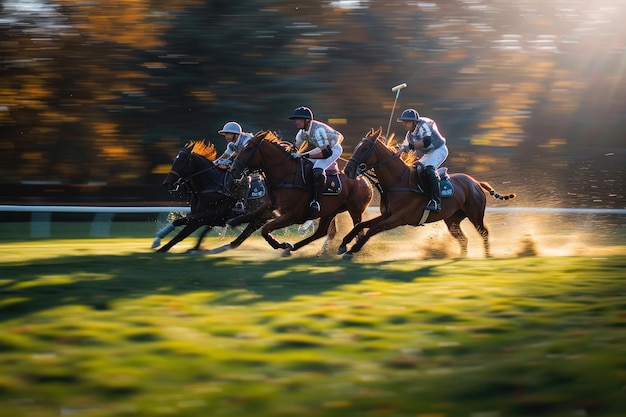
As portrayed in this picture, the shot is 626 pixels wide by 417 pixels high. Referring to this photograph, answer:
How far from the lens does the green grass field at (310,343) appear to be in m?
4.99

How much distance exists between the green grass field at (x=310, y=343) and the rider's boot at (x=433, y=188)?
113 inches

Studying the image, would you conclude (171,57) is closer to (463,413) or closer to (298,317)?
(298,317)

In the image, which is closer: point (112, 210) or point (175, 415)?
point (175, 415)

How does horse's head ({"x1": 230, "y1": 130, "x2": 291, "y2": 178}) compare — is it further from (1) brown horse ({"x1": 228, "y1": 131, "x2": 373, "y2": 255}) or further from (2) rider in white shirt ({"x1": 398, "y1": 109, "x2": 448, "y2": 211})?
(2) rider in white shirt ({"x1": 398, "y1": 109, "x2": 448, "y2": 211})

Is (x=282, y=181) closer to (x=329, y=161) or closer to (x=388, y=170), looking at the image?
(x=329, y=161)

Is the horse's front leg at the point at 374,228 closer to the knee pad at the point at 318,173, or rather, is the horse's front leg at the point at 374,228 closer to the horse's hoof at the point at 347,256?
the horse's hoof at the point at 347,256

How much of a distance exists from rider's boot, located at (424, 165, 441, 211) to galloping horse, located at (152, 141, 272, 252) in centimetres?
225

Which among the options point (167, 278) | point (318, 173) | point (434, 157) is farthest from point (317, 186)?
point (167, 278)

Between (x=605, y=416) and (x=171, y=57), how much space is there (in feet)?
68.1

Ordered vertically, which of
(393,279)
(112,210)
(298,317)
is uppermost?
(298,317)

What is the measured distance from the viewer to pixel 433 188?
1277 cm

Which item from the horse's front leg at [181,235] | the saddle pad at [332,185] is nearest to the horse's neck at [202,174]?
the horse's front leg at [181,235]

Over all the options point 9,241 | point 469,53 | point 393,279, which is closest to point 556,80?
point 469,53

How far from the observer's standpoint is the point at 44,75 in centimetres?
2402
